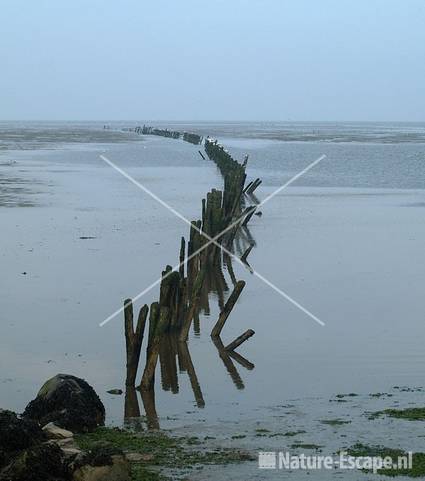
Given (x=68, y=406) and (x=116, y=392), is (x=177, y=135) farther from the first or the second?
(x=68, y=406)

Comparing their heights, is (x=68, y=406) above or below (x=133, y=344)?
below

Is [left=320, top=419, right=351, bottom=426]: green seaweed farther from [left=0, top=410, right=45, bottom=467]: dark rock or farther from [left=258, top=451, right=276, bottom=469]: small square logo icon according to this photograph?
[left=0, top=410, right=45, bottom=467]: dark rock

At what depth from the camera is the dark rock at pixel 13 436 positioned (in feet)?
29.4

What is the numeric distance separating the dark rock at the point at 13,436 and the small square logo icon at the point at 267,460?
2020 mm

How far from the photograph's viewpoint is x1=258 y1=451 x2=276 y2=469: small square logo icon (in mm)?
9375

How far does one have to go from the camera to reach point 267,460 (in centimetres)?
952

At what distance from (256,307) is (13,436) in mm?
8326

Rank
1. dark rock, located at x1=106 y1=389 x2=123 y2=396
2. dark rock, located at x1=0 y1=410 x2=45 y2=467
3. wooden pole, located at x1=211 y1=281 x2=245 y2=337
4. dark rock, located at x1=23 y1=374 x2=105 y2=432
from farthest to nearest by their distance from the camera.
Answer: wooden pole, located at x1=211 y1=281 x2=245 y2=337, dark rock, located at x1=106 y1=389 x2=123 y2=396, dark rock, located at x1=23 y1=374 x2=105 y2=432, dark rock, located at x1=0 y1=410 x2=45 y2=467

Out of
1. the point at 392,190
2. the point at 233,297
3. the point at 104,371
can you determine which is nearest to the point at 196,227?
the point at 233,297

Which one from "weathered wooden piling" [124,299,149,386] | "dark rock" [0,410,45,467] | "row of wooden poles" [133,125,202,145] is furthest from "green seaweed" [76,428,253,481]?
"row of wooden poles" [133,125,202,145]

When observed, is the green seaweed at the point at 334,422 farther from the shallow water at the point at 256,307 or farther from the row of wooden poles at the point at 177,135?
the row of wooden poles at the point at 177,135

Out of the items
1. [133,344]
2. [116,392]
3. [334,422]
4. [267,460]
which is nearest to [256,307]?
[133,344]

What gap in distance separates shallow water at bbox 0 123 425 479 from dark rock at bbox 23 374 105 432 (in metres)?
0.53

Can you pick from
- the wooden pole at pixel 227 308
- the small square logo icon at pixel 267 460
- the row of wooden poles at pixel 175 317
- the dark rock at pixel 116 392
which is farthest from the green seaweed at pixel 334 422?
the wooden pole at pixel 227 308
